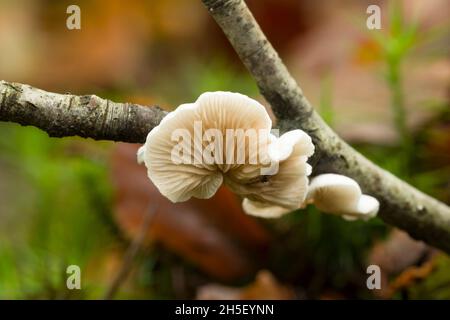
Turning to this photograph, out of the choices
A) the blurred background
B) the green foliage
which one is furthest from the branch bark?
the green foliage

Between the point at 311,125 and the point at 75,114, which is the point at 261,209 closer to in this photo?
the point at 311,125

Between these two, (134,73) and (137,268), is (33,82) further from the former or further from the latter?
(137,268)

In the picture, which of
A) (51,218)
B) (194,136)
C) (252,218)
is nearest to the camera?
(194,136)

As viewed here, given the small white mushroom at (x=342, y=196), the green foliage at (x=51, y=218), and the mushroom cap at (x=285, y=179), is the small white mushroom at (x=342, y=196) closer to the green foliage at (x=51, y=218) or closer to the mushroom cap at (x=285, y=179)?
the mushroom cap at (x=285, y=179)

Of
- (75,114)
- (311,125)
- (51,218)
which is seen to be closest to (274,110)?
(311,125)

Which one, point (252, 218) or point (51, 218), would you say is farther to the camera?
point (51, 218)

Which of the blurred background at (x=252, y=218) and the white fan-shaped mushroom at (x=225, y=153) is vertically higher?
the blurred background at (x=252, y=218)

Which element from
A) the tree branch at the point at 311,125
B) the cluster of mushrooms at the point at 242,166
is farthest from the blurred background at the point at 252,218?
the cluster of mushrooms at the point at 242,166
